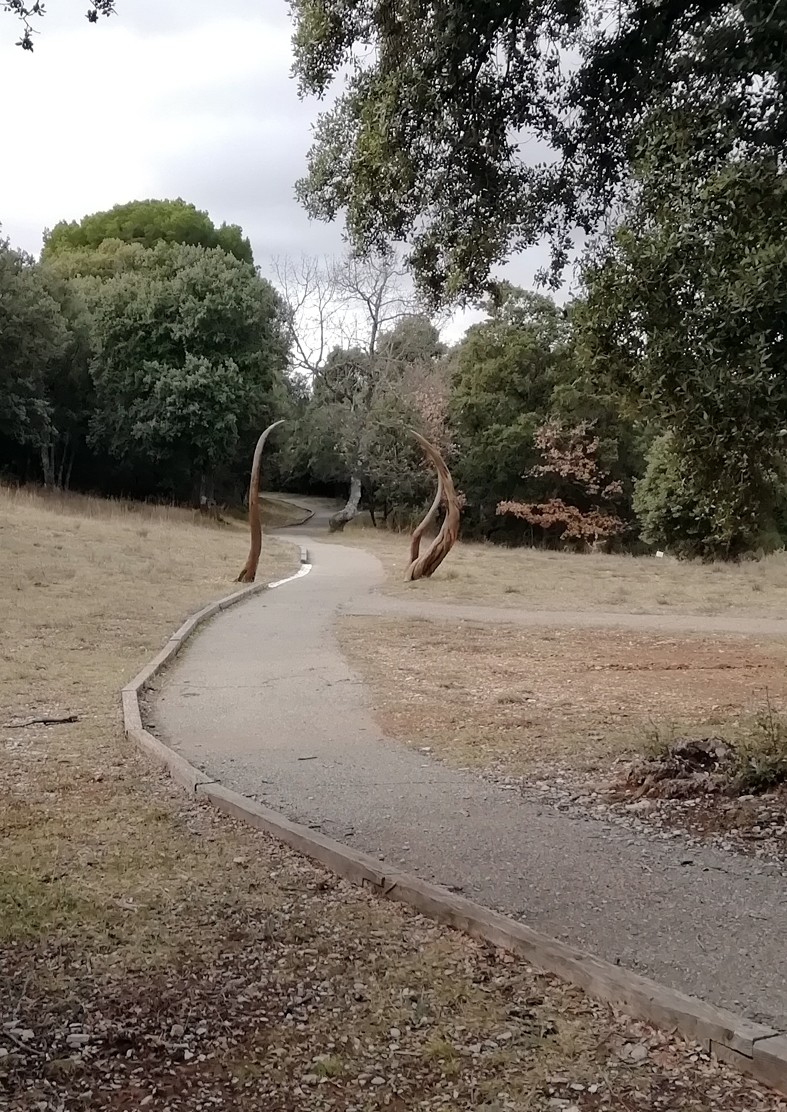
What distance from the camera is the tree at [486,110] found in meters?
5.55

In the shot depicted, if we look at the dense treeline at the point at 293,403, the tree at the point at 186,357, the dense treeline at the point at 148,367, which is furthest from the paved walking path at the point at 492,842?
the tree at the point at 186,357

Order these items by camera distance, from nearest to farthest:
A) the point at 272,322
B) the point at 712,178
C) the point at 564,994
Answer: the point at 564,994, the point at 712,178, the point at 272,322

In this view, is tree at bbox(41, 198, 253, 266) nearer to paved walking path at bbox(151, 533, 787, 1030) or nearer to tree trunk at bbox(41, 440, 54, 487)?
tree trunk at bbox(41, 440, 54, 487)

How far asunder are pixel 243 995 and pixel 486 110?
5420 mm

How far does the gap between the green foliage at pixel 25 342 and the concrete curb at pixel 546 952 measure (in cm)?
2786

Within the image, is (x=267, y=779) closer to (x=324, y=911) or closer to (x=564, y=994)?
(x=324, y=911)

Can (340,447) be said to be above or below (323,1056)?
above

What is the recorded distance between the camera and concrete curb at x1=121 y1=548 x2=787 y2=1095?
287 centimetres

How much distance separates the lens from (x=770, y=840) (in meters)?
4.88

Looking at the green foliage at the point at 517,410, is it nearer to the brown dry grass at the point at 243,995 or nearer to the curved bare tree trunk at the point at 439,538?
the curved bare tree trunk at the point at 439,538

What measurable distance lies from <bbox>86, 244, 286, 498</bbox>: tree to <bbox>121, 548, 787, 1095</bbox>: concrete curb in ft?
97.6

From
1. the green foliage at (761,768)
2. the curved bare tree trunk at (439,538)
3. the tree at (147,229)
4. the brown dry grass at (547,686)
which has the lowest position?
the brown dry grass at (547,686)

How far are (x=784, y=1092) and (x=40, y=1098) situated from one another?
205 cm

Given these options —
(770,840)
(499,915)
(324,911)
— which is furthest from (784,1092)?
(770,840)
